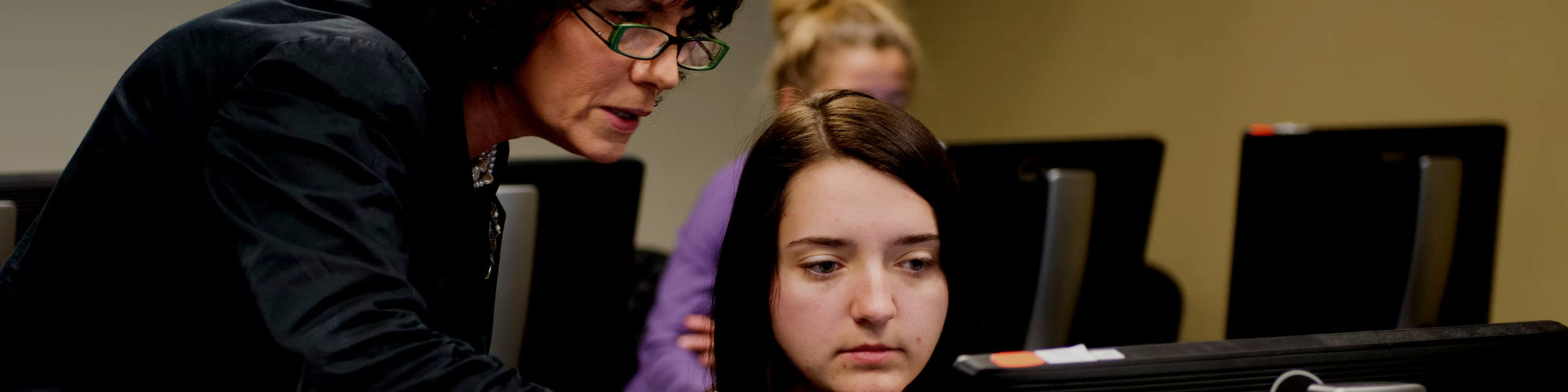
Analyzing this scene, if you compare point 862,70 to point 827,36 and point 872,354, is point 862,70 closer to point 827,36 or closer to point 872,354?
point 827,36

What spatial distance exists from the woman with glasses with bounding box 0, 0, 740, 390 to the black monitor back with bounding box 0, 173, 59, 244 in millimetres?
290

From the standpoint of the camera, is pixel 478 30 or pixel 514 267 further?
pixel 514 267

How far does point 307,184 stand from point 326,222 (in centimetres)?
3

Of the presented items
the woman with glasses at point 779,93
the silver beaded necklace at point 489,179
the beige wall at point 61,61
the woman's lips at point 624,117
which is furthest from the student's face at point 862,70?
the woman's lips at point 624,117

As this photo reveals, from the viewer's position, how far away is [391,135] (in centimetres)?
93

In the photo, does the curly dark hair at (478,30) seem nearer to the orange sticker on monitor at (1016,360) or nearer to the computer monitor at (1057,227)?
the orange sticker on monitor at (1016,360)

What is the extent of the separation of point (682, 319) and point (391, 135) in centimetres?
63

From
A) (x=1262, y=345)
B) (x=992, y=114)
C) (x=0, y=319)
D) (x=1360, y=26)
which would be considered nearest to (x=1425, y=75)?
(x=1360, y=26)

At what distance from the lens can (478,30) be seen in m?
1.02

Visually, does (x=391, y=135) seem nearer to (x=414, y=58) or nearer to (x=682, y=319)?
(x=414, y=58)

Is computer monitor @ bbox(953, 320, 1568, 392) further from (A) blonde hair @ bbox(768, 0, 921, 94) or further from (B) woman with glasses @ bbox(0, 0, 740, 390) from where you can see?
(A) blonde hair @ bbox(768, 0, 921, 94)

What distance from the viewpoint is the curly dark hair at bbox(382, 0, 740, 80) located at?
101 cm

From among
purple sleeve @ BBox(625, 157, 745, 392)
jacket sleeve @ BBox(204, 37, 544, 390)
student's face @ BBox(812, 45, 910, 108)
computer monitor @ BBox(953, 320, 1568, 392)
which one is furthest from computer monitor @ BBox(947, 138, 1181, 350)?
jacket sleeve @ BBox(204, 37, 544, 390)

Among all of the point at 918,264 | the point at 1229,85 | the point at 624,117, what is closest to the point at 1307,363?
the point at 918,264
